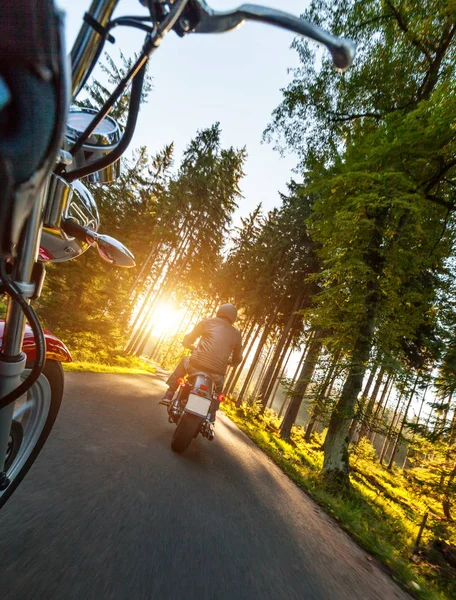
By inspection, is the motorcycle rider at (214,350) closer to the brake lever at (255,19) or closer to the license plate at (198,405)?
the license plate at (198,405)

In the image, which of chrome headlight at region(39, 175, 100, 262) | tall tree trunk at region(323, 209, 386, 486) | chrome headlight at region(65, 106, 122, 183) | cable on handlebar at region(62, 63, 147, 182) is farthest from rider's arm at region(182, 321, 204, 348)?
tall tree trunk at region(323, 209, 386, 486)

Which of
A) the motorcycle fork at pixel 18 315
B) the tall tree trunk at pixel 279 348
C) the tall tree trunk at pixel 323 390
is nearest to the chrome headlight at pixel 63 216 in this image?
the motorcycle fork at pixel 18 315

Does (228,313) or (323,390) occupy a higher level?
(228,313)

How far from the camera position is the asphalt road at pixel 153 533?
1524 mm

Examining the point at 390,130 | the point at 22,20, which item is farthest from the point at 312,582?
the point at 390,130

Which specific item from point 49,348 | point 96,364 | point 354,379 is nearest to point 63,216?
point 49,348

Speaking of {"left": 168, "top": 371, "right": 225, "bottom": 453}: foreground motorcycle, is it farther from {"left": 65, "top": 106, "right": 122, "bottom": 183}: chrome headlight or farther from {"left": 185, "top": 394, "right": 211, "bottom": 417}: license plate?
{"left": 65, "top": 106, "right": 122, "bottom": 183}: chrome headlight

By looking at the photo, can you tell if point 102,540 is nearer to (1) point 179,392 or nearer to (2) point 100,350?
(1) point 179,392

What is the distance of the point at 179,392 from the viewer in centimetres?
447

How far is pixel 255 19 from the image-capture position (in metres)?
0.92

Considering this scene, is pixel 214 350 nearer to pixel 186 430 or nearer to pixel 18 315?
pixel 186 430

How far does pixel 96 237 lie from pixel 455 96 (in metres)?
7.79

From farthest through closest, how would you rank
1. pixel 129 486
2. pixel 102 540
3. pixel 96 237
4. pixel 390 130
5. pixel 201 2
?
pixel 390 130, pixel 129 486, pixel 102 540, pixel 96 237, pixel 201 2

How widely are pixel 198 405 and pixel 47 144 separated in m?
3.81
